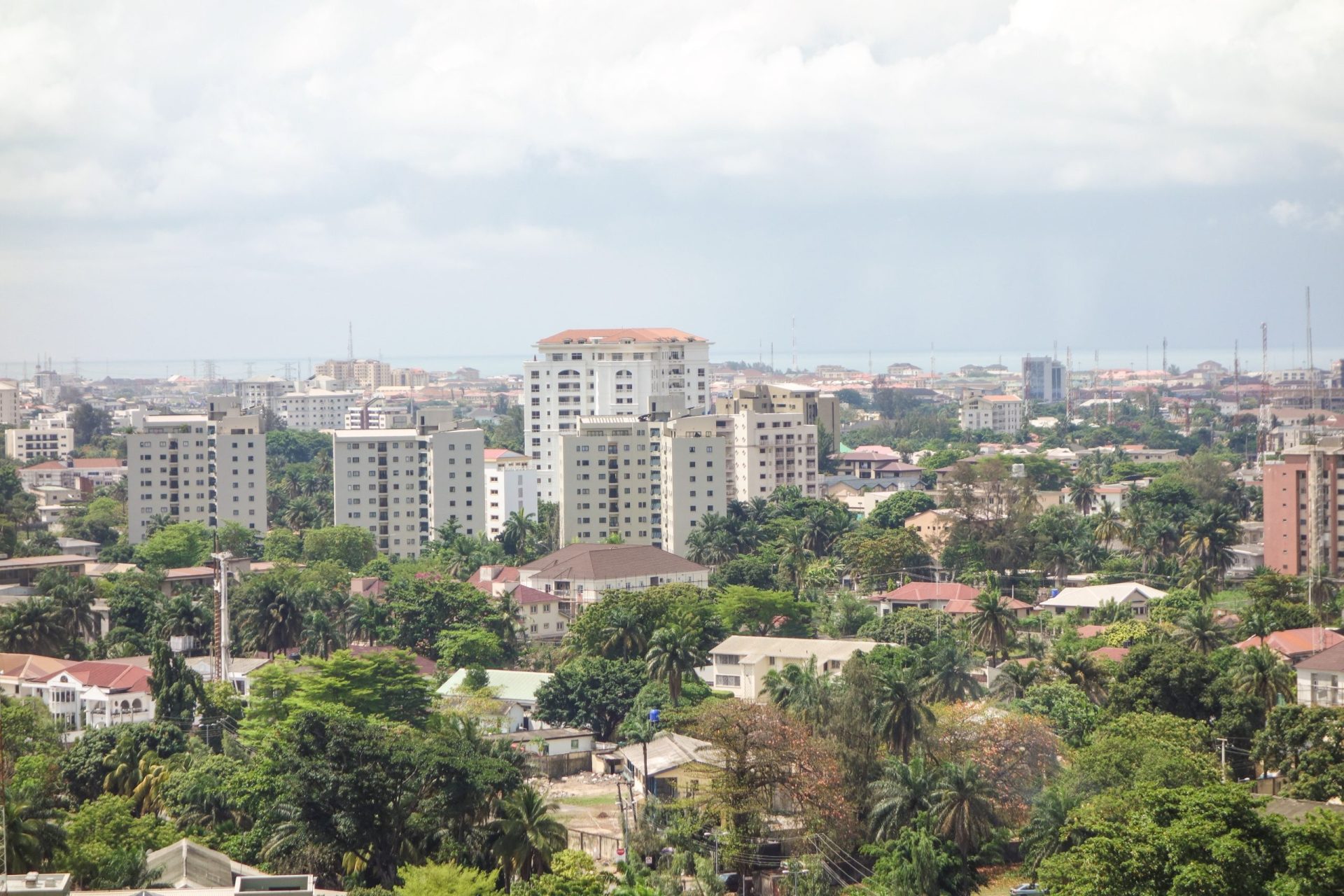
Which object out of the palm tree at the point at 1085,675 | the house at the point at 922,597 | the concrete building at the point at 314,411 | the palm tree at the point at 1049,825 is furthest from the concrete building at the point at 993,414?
the palm tree at the point at 1049,825

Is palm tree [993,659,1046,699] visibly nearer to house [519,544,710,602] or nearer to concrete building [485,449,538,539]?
house [519,544,710,602]

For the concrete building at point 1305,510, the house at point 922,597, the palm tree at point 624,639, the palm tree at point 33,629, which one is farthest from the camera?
the concrete building at point 1305,510

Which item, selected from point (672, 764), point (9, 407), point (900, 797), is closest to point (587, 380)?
point (672, 764)

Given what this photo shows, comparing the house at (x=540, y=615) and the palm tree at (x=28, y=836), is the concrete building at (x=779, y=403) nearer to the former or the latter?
the house at (x=540, y=615)

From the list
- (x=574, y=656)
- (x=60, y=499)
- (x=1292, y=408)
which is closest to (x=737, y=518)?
(x=574, y=656)

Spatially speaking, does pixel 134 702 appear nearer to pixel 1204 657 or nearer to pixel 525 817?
pixel 525 817

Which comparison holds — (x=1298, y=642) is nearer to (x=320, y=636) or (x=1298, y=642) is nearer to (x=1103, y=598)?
(x=1103, y=598)
